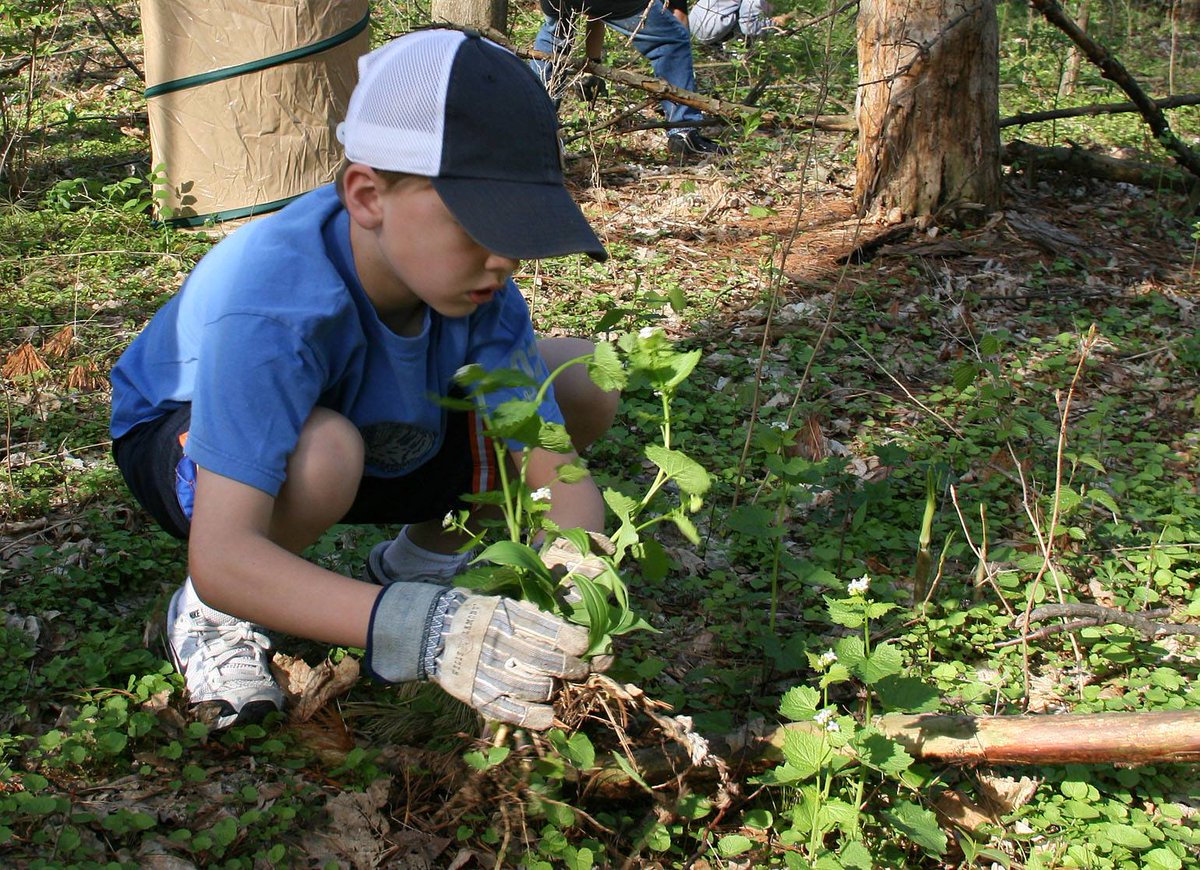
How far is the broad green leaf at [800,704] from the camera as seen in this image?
73.5 inches

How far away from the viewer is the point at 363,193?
1.84 meters

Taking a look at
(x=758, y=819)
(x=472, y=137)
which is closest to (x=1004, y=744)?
(x=758, y=819)

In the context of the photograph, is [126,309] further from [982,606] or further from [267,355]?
[982,606]

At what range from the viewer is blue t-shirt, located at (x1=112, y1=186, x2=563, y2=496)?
1.78 meters

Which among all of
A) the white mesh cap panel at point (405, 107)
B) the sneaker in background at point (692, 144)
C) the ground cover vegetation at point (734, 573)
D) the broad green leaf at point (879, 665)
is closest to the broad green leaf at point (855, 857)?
the ground cover vegetation at point (734, 573)

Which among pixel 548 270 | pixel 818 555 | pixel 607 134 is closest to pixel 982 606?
pixel 818 555

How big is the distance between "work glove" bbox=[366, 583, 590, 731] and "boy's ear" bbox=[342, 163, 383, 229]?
0.63 metres

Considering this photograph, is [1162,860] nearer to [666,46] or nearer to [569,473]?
[569,473]

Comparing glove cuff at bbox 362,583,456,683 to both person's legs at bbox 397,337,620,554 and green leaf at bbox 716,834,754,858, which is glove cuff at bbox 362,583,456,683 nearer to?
green leaf at bbox 716,834,754,858

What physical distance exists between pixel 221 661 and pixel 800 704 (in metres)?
1.11

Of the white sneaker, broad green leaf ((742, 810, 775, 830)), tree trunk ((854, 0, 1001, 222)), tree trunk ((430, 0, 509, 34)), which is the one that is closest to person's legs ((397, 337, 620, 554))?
the white sneaker

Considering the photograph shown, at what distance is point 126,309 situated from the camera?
12.7 feet

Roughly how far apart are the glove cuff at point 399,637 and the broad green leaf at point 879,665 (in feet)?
2.36

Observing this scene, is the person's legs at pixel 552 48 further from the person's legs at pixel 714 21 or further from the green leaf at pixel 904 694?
the green leaf at pixel 904 694
